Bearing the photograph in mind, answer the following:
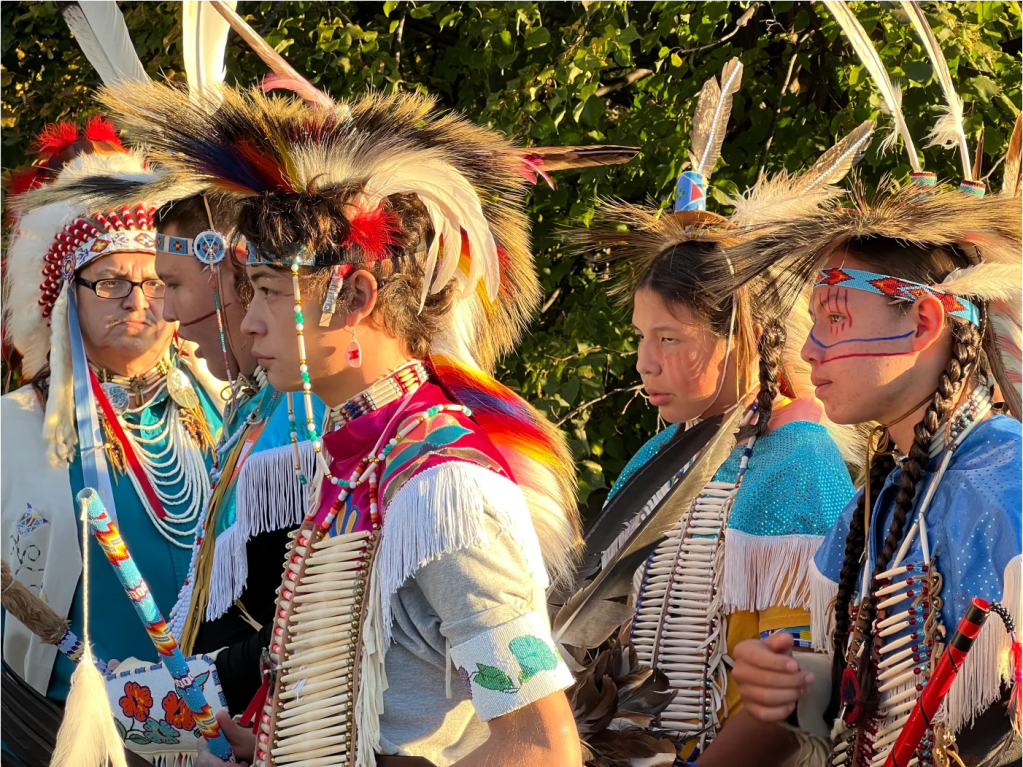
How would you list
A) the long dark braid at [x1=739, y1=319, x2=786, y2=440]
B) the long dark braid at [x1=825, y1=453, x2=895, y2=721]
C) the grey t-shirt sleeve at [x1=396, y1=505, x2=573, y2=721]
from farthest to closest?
1. the long dark braid at [x1=739, y1=319, x2=786, y2=440]
2. the long dark braid at [x1=825, y1=453, x2=895, y2=721]
3. the grey t-shirt sleeve at [x1=396, y1=505, x2=573, y2=721]

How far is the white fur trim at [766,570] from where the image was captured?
2693 millimetres

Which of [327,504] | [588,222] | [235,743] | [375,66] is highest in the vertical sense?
[375,66]

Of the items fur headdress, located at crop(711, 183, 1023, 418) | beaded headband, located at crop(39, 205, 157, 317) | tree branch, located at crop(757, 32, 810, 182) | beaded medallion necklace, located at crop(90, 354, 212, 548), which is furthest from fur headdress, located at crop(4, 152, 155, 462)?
tree branch, located at crop(757, 32, 810, 182)

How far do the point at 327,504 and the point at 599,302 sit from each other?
9.02 ft

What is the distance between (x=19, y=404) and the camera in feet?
12.3

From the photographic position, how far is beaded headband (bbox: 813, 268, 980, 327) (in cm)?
228

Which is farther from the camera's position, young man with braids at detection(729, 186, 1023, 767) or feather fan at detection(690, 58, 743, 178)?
feather fan at detection(690, 58, 743, 178)

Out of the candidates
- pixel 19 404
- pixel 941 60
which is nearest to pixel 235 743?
pixel 19 404

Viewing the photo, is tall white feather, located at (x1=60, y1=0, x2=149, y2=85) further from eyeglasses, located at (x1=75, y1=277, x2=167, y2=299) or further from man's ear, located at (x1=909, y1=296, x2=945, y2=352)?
man's ear, located at (x1=909, y1=296, x2=945, y2=352)

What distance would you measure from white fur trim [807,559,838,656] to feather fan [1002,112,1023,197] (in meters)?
0.86

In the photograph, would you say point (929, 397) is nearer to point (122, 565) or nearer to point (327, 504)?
point (327, 504)

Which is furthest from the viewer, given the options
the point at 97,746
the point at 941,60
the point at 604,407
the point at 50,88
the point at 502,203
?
the point at 50,88

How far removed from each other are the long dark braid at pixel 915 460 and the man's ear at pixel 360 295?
1.05 metres

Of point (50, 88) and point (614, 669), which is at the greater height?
point (50, 88)
